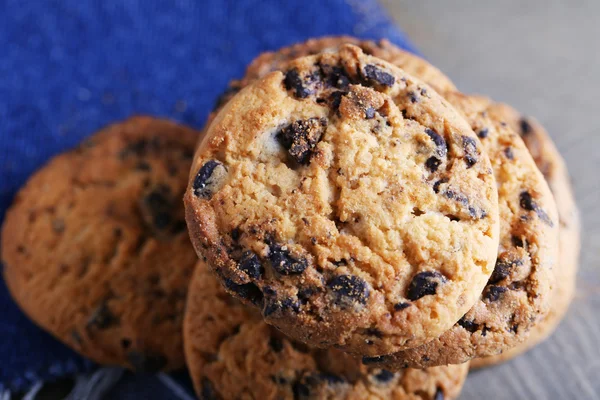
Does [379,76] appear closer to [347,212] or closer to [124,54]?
[347,212]

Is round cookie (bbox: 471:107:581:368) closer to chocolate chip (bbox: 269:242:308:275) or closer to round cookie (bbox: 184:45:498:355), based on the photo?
round cookie (bbox: 184:45:498:355)

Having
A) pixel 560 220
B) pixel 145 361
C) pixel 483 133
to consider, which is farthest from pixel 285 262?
pixel 560 220

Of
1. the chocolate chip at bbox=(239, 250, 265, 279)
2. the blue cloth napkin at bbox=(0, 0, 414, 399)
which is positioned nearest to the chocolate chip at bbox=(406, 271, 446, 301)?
the chocolate chip at bbox=(239, 250, 265, 279)

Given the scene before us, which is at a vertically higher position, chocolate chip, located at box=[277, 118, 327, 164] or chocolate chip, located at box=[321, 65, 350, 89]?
chocolate chip, located at box=[321, 65, 350, 89]

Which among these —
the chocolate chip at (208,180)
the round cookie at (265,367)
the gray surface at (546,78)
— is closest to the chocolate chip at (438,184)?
the chocolate chip at (208,180)

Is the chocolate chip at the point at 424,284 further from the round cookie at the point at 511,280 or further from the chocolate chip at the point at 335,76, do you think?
the chocolate chip at the point at 335,76

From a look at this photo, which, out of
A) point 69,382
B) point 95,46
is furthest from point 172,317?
point 95,46

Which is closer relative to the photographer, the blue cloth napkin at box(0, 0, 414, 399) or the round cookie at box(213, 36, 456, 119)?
the round cookie at box(213, 36, 456, 119)
